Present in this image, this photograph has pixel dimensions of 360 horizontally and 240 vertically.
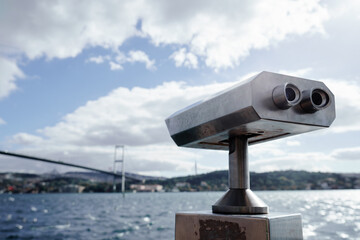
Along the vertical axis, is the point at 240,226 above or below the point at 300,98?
below

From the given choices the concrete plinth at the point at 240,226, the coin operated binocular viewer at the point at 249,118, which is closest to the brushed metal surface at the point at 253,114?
the coin operated binocular viewer at the point at 249,118

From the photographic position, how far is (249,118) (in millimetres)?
785

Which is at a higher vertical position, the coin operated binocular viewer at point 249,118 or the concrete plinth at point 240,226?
the coin operated binocular viewer at point 249,118

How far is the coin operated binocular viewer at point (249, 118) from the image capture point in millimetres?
777

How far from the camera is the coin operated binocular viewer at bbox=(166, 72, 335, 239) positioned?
78 centimetres

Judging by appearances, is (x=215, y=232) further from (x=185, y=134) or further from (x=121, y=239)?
(x=121, y=239)

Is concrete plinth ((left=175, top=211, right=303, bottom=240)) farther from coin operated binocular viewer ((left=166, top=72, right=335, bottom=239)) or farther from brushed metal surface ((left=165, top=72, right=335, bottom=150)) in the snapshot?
brushed metal surface ((left=165, top=72, right=335, bottom=150))

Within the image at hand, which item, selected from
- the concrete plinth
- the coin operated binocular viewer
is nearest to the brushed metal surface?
the coin operated binocular viewer

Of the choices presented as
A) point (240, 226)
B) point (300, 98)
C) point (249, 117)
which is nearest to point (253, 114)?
point (249, 117)

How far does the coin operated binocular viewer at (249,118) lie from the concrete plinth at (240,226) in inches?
2.3

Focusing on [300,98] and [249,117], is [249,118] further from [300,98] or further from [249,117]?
[300,98]

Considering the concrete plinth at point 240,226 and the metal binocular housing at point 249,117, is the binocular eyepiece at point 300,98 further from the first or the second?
the concrete plinth at point 240,226

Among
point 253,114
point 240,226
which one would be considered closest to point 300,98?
point 253,114

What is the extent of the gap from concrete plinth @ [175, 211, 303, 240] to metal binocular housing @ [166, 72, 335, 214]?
6 centimetres
